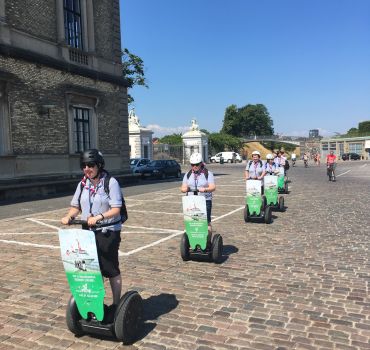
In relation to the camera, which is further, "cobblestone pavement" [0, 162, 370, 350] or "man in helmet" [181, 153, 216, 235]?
"man in helmet" [181, 153, 216, 235]

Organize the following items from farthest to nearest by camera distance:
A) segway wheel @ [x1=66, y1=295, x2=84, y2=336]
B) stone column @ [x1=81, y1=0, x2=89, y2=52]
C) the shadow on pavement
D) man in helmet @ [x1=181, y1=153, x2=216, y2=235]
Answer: stone column @ [x1=81, y1=0, x2=89, y2=52], man in helmet @ [x1=181, y1=153, x2=216, y2=235], the shadow on pavement, segway wheel @ [x1=66, y1=295, x2=84, y2=336]

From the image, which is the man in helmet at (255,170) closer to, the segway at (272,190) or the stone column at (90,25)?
the segway at (272,190)

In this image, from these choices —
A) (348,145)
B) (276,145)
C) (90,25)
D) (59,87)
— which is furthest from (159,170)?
(276,145)

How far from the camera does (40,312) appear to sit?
4535mm

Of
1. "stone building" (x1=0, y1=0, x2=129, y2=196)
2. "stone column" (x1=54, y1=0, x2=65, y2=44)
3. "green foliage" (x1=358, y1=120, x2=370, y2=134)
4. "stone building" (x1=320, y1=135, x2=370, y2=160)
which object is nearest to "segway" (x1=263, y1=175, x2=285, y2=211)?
"stone building" (x1=0, y1=0, x2=129, y2=196)

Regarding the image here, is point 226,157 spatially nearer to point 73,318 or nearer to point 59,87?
point 59,87

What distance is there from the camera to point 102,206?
3.85 m

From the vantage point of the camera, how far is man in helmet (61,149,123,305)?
3762 mm

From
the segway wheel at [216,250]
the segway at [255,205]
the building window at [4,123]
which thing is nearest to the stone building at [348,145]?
the building window at [4,123]

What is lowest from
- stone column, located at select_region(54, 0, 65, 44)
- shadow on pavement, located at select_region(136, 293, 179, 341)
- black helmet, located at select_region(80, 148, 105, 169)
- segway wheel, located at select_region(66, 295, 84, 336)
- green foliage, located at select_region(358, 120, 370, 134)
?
shadow on pavement, located at select_region(136, 293, 179, 341)

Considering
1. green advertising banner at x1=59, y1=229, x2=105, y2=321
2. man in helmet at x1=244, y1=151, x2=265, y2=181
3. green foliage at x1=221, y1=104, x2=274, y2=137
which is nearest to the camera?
green advertising banner at x1=59, y1=229, x2=105, y2=321

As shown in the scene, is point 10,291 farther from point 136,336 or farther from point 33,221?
point 33,221

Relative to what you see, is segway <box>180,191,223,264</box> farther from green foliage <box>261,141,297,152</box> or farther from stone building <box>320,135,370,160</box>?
green foliage <box>261,141,297,152</box>

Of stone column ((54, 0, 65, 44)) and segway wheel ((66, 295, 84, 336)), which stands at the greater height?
stone column ((54, 0, 65, 44))
